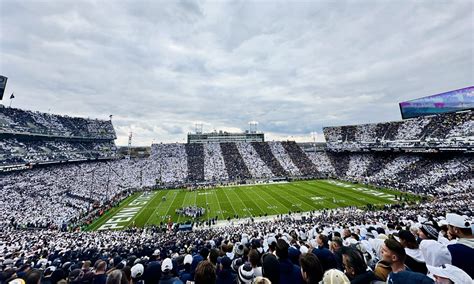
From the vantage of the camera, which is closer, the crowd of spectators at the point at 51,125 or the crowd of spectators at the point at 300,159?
the crowd of spectators at the point at 51,125

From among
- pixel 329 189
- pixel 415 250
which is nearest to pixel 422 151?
pixel 329 189

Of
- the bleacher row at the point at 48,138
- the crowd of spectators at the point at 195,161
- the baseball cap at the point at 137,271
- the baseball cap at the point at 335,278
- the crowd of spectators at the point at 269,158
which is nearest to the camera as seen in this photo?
the baseball cap at the point at 335,278

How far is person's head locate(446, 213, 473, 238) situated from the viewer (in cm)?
346

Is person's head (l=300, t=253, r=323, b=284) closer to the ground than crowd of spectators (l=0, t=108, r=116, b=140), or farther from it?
closer to the ground

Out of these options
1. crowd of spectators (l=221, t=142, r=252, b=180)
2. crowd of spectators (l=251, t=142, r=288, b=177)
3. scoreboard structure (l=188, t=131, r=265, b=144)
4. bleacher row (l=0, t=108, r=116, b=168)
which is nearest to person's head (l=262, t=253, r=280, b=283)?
bleacher row (l=0, t=108, r=116, b=168)

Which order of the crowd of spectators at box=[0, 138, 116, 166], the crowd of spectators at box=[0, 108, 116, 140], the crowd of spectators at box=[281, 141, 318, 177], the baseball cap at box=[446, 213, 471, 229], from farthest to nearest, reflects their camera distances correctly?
1. the crowd of spectators at box=[281, 141, 318, 177]
2. the crowd of spectators at box=[0, 108, 116, 140]
3. the crowd of spectators at box=[0, 138, 116, 166]
4. the baseball cap at box=[446, 213, 471, 229]

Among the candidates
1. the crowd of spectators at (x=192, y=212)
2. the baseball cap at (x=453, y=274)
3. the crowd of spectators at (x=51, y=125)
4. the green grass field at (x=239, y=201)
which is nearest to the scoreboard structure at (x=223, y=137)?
the crowd of spectators at (x=51, y=125)

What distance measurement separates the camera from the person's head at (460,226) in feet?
11.3

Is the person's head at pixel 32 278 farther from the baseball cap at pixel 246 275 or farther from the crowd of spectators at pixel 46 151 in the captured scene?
the crowd of spectators at pixel 46 151

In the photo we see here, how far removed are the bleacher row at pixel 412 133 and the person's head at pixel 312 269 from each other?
52.5 meters

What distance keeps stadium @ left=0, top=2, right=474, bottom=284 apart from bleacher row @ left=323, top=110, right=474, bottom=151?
32 centimetres

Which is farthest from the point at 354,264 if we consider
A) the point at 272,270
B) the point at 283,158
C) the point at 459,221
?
the point at 283,158

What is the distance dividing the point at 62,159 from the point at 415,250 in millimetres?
58731

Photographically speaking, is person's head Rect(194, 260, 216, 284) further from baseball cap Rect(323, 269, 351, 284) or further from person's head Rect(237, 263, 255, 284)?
baseball cap Rect(323, 269, 351, 284)
